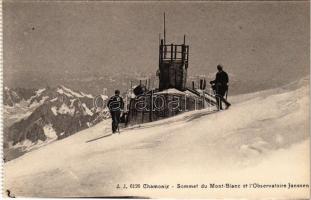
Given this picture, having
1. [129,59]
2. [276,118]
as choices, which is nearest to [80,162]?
[129,59]

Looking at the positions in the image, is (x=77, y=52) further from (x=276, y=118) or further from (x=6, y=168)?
(x=276, y=118)

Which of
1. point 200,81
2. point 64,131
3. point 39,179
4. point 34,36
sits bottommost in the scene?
point 39,179

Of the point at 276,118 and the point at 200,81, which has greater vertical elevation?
the point at 200,81

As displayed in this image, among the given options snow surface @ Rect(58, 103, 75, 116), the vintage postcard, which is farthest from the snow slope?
snow surface @ Rect(58, 103, 75, 116)

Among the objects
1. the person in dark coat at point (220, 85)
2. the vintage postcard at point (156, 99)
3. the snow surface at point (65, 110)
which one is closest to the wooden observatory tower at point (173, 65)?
the vintage postcard at point (156, 99)

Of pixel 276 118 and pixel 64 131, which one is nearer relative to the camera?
pixel 276 118

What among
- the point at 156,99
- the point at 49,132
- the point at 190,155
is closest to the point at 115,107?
the point at 156,99

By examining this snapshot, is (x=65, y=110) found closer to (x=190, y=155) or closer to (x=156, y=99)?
(x=156, y=99)
